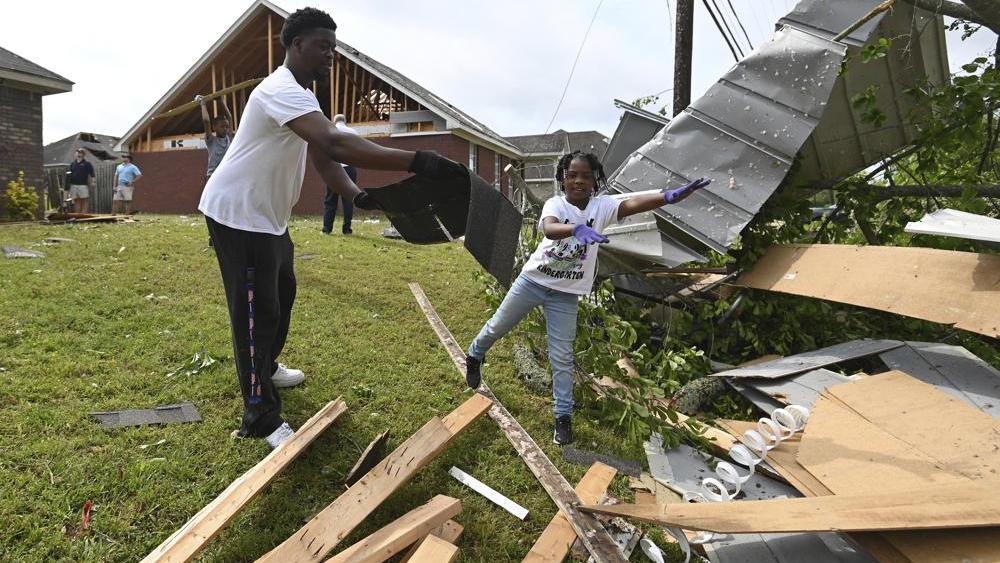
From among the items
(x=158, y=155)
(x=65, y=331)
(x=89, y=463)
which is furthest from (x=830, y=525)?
(x=158, y=155)

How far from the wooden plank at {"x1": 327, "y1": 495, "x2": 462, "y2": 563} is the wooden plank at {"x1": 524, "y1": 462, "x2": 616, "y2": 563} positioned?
15.2 inches

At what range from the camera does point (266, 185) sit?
2.67 metres

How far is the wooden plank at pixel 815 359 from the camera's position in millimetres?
3768

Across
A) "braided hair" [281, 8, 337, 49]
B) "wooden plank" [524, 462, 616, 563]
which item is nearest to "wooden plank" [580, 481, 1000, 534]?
"wooden plank" [524, 462, 616, 563]

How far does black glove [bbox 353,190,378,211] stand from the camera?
3.12 m

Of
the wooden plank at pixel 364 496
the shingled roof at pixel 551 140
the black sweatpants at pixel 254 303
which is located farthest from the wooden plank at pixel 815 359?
the shingled roof at pixel 551 140

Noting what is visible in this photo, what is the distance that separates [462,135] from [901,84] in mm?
13895

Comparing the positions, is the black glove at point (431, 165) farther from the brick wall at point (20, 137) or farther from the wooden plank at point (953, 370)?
the brick wall at point (20, 137)

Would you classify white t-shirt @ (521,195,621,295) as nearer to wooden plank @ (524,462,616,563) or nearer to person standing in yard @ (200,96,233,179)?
wooden plank @ (524,462,616,563)

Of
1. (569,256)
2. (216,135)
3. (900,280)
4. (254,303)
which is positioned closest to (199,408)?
(254,303)

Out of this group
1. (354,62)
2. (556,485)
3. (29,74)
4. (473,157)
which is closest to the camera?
(556,485)

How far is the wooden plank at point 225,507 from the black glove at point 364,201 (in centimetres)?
A: 128

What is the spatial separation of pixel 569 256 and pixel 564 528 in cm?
150

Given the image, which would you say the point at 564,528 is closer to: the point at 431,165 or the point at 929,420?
the point at 431,165
